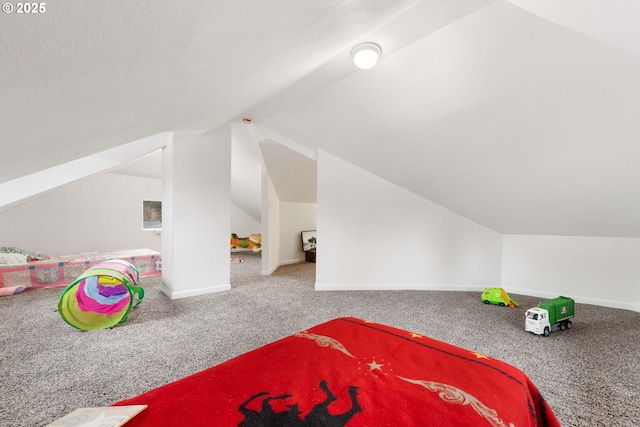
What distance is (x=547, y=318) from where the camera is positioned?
2.35 meters

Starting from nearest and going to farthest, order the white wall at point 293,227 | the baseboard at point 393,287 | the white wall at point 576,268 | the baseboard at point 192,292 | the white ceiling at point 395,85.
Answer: the white ceiling at point 395,85 → the white wall at point 576,268 → the baseboard at point 192,292 → the baseboard at point 393,287 → the white wall at point 293,227

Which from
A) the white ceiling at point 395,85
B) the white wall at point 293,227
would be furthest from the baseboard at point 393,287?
the white wall at point 293,227

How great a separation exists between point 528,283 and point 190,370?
13.8 feet

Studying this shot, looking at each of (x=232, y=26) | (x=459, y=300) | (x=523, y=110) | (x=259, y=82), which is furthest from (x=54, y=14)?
(x=459, y=300)

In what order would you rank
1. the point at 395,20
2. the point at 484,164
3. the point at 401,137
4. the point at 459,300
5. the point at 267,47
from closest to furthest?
1. the point at 267,47
2. the point at 395,20
3. the point at 484,164
4. the point at 401,137
5. the point at 459,300

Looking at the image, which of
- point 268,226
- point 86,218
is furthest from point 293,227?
point 86,218

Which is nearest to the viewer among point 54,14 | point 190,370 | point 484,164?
point 54,14

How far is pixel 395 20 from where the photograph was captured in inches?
63.3

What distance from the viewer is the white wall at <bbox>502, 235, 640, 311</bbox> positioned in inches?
122

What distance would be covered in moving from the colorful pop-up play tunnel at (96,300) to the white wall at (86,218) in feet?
10.6

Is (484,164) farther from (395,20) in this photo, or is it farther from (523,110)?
(395,20)

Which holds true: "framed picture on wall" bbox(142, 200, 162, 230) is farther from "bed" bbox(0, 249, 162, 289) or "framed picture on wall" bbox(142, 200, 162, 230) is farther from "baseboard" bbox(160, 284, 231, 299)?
"baseboard" bbox(160, 284, 231, 299)

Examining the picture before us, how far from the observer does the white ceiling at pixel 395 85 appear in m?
0.90

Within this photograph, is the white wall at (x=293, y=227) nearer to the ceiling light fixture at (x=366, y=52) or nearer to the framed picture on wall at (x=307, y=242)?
the framed picture on wall at (x=307, y=242)
